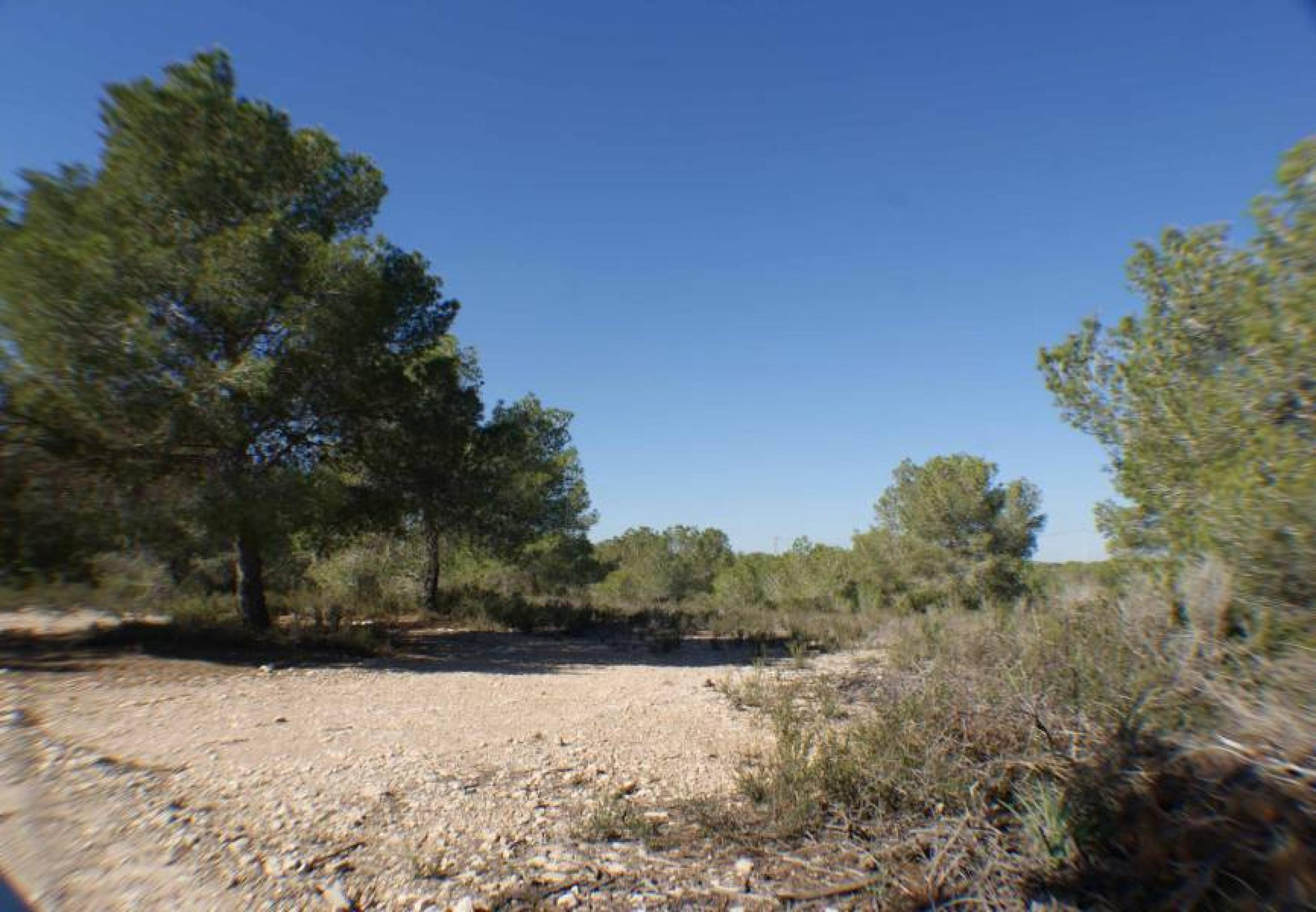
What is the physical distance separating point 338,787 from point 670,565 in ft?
115

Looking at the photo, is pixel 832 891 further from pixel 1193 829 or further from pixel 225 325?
pixel 225 325

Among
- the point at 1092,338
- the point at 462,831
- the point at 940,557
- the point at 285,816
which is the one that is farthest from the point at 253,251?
the point at 940,557

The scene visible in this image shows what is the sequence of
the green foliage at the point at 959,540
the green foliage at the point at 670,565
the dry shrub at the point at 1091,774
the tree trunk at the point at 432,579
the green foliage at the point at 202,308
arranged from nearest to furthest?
the dry shrub at the point at 1091,774
the green foliage at the point at 202,308
the tree trunk at the point at 432,579
the green foliage at the point at 959,540
the green foliage at the point at 670,565

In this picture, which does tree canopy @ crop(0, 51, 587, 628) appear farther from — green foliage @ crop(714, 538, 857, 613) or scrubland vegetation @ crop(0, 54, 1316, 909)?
green foliage @ crop(714, 538, 857, 613)

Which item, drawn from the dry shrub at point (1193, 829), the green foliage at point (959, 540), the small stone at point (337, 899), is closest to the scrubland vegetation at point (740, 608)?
the dry shrub at point (1193, 829)

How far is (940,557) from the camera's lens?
2628 cm

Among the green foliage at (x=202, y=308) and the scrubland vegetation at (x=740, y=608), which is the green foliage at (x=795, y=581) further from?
the green foliage at (x=202, y=308)

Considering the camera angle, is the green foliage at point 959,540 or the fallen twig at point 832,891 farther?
the green foliage at point 959,540

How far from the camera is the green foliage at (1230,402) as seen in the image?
3.74m

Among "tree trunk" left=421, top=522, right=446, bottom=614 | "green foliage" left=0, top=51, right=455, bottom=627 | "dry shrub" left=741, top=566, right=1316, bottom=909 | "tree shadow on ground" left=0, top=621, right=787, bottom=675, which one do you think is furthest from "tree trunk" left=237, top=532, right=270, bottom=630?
"dry shrub" left=741, top=566, right=1316, bottom=909

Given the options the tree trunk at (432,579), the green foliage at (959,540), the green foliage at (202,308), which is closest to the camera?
the green foliage at (202,308)

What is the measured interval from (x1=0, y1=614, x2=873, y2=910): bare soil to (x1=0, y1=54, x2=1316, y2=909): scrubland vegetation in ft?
1.55

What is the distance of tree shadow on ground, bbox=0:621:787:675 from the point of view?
9477mm

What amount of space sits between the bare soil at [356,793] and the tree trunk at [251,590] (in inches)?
131
